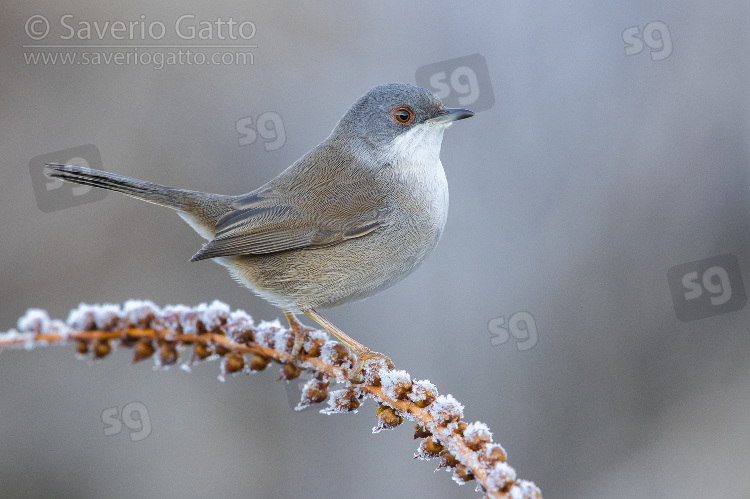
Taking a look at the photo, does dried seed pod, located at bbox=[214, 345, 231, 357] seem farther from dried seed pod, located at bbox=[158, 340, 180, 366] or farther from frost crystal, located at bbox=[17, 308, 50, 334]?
frost crystal, located at bbox=[17, 308, 50, 334]

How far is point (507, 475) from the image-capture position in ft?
4.79

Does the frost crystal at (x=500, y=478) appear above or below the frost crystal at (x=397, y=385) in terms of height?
below

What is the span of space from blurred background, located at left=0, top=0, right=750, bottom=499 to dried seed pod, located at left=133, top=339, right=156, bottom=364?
327 centimetres

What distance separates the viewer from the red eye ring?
335 centimetres

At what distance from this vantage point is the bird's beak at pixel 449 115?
10.4 feet

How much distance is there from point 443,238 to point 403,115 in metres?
1.75

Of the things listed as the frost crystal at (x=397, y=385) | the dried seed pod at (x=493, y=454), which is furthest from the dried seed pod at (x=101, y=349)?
the dried seed pod at (x=493, y=454)

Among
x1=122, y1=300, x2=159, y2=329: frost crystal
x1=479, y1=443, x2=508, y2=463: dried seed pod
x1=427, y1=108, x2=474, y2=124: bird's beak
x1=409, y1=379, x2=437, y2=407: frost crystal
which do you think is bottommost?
x1=479, y1=443, x2=508, y2=463: dried seed pod

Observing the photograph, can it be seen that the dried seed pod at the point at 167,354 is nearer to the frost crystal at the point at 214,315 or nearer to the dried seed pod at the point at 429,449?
the frost crystal at the point at 214,315

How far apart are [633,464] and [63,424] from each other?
4.02m

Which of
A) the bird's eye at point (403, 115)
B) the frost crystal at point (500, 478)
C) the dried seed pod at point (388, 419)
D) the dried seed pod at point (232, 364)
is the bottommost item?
the frost crystal at point (500, 478)

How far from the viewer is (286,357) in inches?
70.7

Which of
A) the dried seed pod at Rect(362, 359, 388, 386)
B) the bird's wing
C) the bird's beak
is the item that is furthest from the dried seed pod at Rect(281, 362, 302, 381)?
the bird's beak

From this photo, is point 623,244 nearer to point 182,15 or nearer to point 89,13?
point 182,15
